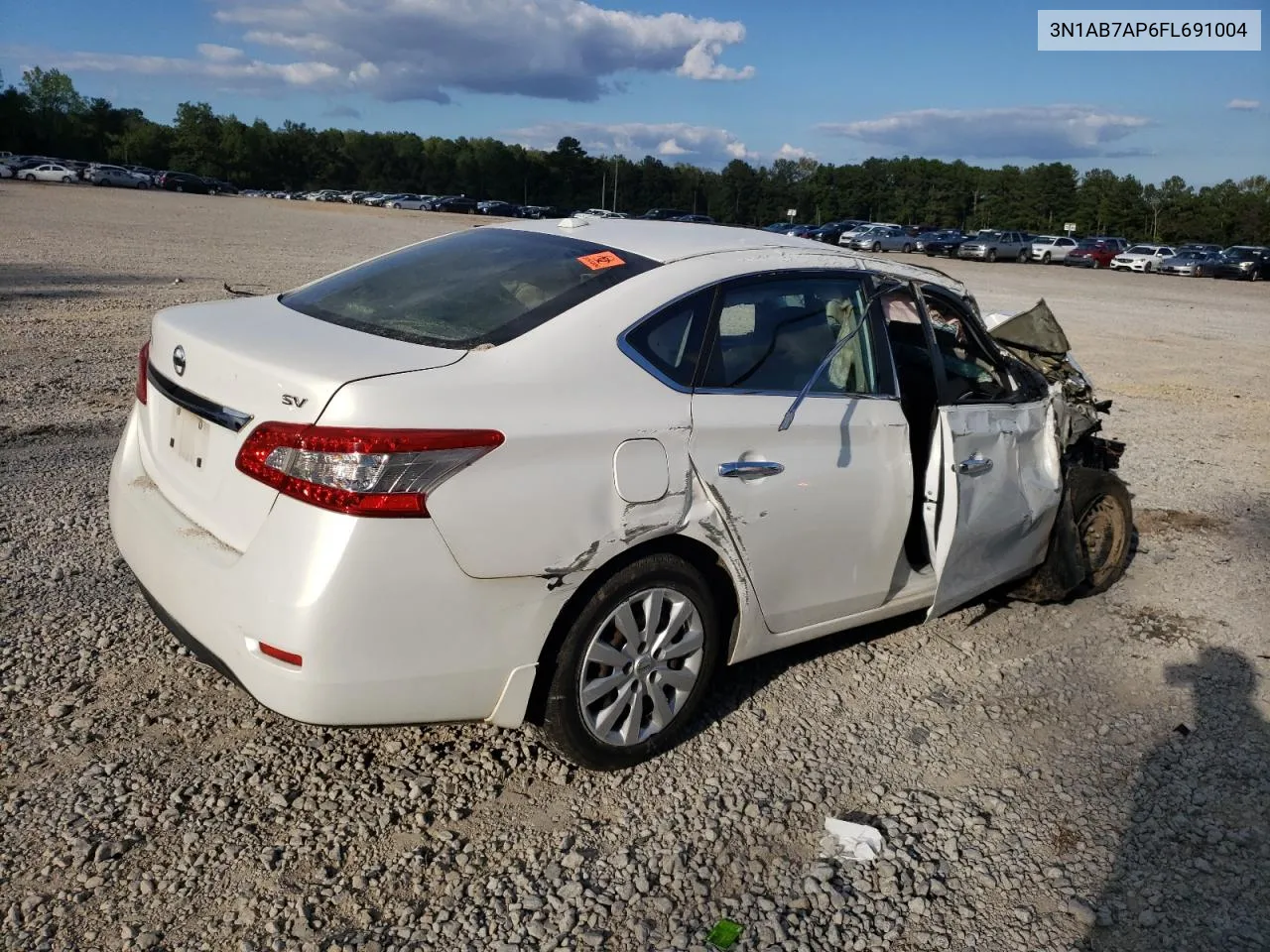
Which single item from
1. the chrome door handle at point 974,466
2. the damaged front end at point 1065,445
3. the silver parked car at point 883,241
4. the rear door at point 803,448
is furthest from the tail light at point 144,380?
the silver parked car at point 883,241

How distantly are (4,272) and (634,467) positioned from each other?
1519 centimetres

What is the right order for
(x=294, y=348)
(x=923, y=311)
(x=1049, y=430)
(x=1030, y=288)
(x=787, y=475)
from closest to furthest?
(x=294, y=348)
(x=787, y=475)
(x=923, y=311)
(x=1049, y=430)
(x=1030, y=288)

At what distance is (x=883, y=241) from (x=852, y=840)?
52.4m

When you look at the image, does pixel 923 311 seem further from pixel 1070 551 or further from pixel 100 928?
pixel 100 928

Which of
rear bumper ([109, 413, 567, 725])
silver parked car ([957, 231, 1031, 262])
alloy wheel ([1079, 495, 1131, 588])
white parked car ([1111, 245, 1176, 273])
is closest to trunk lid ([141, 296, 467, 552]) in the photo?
rear bumper ([109, 413, 567, 725])

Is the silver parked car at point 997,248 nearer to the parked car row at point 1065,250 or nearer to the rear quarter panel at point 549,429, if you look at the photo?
the parked car row at point 1065,250

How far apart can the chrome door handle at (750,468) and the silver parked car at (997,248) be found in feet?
170

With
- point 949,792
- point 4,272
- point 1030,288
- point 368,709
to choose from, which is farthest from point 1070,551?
point 1030,288

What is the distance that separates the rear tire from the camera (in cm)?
532

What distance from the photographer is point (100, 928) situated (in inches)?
101

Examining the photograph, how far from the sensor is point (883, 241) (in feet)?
→ 172

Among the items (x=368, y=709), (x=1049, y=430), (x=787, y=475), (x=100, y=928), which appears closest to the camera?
(x=100, y=928)

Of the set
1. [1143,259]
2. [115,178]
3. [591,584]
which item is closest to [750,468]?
[591,584]

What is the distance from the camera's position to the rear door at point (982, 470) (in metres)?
4.08
